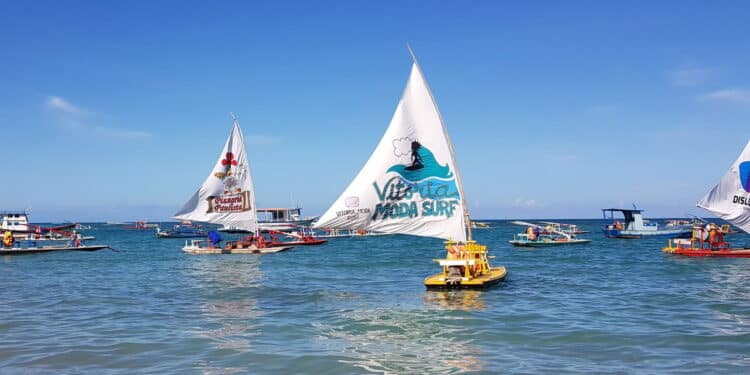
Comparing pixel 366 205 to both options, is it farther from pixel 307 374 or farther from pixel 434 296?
pixel 307 374

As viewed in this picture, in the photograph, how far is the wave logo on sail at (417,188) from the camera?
24250 millimetres

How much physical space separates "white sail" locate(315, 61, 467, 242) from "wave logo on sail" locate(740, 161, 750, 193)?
28.0 metres

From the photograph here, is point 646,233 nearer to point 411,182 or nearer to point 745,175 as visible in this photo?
point 745,175

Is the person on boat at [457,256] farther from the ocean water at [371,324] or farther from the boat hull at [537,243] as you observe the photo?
the boat hull at [537,243]

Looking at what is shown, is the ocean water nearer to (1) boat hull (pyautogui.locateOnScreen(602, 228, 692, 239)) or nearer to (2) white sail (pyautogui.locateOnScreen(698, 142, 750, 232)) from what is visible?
(2) white sail (pyautogui.locateOnScreen(698, 142, 750, 232))

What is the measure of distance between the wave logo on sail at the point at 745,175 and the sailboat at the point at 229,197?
37.3 m

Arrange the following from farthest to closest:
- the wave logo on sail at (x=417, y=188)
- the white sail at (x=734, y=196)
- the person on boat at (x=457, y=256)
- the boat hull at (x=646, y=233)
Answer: the boat hull at (x=646, y=233) → the white sail at (x=734, y=196) → the person on boat at (x=457, y=256) → the wave logo on sail at (x=417, y=188)

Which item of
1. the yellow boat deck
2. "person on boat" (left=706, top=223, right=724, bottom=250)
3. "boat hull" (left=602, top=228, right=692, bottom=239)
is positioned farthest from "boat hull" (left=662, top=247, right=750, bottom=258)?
"boat hull" (left=602, top=228, right=692, bottom=239)

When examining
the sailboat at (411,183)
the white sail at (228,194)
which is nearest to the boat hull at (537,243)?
the white sail at (228,194)

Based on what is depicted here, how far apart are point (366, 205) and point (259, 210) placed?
117026 mm

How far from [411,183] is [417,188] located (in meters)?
0.32

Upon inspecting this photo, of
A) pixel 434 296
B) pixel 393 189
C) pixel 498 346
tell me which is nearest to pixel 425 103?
pixel 393 189

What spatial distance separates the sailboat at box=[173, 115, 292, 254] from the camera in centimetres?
5428

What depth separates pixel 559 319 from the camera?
20859 mm
